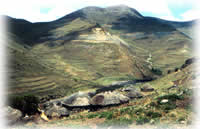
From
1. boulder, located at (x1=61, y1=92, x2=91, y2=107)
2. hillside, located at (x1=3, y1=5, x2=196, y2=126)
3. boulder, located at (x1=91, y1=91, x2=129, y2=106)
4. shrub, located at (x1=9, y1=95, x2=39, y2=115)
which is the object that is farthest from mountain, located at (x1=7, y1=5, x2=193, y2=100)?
boulder, located at (x1=91, y1=91, x2=129, y2=106)

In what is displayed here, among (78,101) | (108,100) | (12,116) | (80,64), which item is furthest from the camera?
(80,64)

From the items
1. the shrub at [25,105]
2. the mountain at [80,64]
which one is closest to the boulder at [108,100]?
the shrub at [25,105]

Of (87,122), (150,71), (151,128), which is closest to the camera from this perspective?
(151,128)

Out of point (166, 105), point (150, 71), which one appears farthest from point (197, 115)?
point (150, 71)

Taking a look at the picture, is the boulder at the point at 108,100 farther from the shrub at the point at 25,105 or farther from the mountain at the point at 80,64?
the mountain at the point at 80,64

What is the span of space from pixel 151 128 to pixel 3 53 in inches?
3376

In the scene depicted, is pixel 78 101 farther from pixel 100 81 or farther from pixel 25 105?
pixel 100 81

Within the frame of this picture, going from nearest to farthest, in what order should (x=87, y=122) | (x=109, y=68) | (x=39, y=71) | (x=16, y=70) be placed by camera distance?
(x=87, y=122) < (x=16, y=70) < (x=39, y=71) < (x=109, y=68)

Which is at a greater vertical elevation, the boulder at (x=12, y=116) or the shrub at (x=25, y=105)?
the boulder at (x=12, y=116)

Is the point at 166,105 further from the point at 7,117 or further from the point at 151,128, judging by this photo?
the point at 7,117

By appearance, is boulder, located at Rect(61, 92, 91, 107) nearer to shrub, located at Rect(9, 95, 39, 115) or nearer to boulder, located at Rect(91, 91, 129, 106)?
boulder, located at Rect(91, 91, 129, 106)

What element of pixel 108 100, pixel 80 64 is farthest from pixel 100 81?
pixel 108 100

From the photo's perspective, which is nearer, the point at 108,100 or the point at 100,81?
the point at 108,100

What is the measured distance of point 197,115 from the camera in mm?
19469
